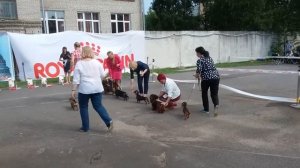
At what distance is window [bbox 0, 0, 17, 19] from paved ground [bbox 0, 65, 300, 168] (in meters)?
14.4

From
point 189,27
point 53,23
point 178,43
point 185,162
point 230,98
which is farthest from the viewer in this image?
point 189,27

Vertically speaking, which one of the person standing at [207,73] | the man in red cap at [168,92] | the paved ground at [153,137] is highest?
the person standing at [207,73]

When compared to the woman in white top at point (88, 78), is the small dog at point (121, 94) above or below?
below

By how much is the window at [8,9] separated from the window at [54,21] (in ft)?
9.28

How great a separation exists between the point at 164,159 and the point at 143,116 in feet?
10.3

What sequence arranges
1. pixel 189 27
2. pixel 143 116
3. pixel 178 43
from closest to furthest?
pixel 143 116 < pixel 178 43 < pixel 189 27

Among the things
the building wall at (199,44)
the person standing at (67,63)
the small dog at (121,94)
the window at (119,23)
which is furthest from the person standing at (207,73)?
the window at (119,23)

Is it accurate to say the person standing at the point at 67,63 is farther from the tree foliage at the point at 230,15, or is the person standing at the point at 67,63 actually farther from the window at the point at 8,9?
the tree foliage at the point at 230,15

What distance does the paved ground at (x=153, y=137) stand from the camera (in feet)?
18.6

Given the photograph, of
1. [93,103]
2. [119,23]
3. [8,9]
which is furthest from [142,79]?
[119,23]

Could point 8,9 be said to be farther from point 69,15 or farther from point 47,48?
point 47,48

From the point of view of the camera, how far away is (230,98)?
1099 cm

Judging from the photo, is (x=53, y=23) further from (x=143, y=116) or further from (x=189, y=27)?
(x=143, y=116)

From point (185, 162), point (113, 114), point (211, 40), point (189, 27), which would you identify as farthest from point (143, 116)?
point (189, 27)
